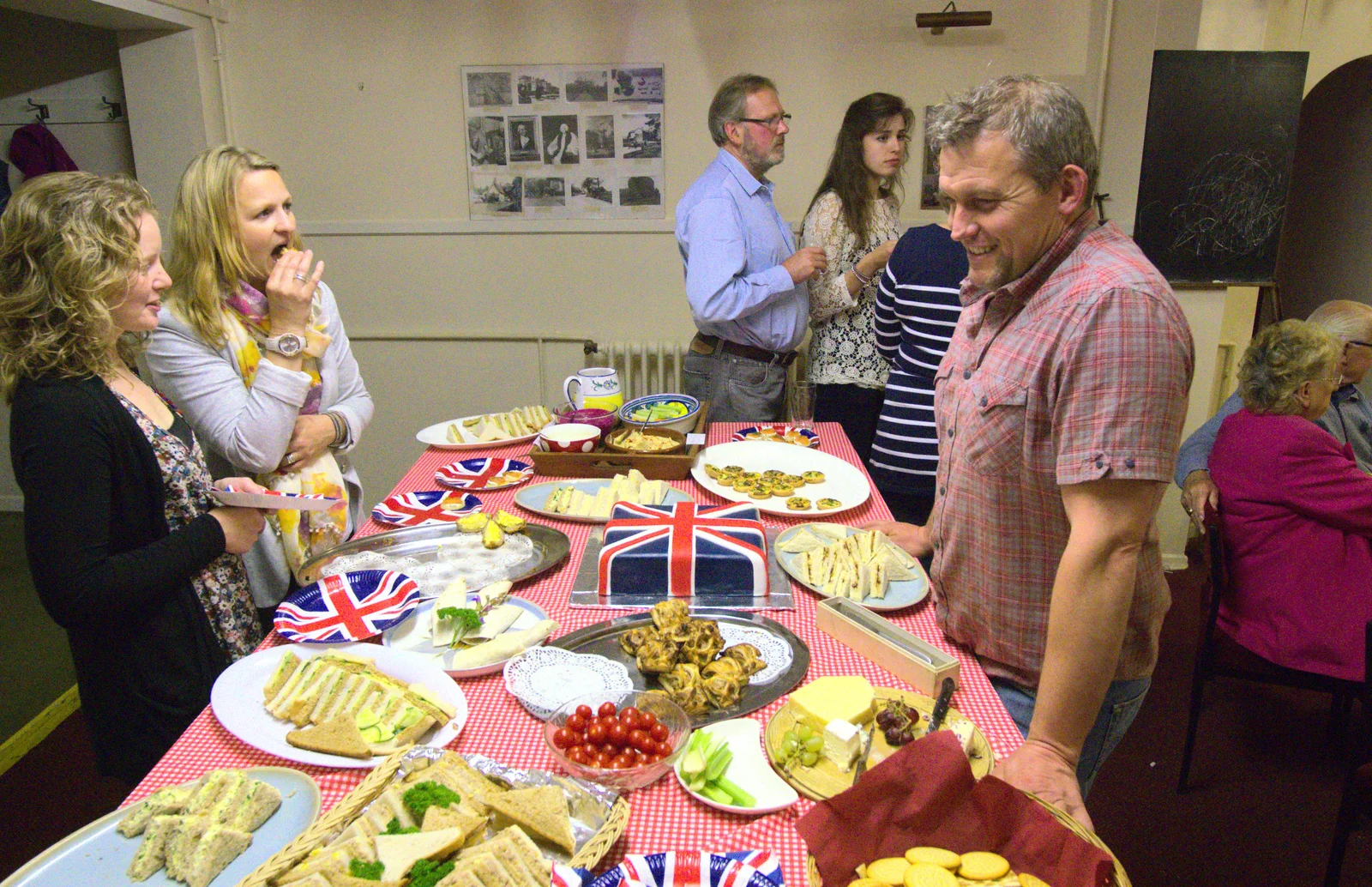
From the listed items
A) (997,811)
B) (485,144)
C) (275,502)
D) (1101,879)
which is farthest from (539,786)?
(485,144)

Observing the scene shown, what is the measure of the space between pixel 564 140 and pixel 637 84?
46 cm

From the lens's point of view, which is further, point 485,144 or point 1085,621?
point 485,144

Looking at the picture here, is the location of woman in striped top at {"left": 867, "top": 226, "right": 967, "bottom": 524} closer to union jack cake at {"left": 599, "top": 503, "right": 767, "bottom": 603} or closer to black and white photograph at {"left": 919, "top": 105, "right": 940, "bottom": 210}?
union jack cake at {"left": 599, "top": 503, "right": 767, "bottom": 603}

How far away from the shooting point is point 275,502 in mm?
1644

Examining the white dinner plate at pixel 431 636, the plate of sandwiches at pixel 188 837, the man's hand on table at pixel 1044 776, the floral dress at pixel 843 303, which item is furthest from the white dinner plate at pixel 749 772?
the floral dress at pixel 843 303

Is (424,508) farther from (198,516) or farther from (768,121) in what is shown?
(768,121)

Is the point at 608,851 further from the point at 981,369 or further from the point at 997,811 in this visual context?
the point at 981,369

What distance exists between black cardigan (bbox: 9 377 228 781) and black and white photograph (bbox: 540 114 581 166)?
325cm

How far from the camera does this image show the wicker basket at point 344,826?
998 mm

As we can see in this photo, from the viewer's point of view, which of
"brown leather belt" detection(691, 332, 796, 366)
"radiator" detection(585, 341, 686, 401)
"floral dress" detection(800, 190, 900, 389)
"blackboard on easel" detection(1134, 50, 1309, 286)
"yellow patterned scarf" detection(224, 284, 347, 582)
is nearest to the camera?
"yellow patterned scarf" detection(224, 284, 347, 582)

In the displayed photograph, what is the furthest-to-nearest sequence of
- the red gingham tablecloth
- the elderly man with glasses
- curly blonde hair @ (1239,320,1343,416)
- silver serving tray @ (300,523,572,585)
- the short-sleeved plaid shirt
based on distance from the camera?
1. the elderly man with glasses
2. curly blonde hair @ (1239,320,1343,416)
3. silver serving tray @ (300,523,572,585)
4. the short-sleeved plaid shirt
5. the red gingham tablecloth

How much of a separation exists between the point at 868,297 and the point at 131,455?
2683mm

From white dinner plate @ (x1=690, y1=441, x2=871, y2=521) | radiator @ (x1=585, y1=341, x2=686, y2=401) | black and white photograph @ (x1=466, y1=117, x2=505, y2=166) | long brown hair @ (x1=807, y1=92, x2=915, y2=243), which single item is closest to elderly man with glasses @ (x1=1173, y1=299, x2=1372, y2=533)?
white dinner plate @ (x1=690, y1=441, x2=871, y2=521)

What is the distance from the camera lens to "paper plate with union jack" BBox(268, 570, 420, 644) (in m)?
1.60
